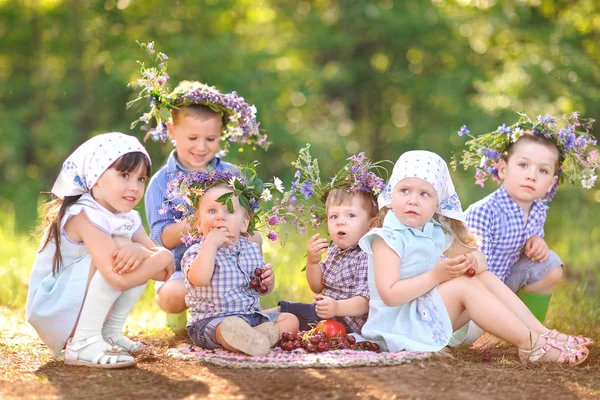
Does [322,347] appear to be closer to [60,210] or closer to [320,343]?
[320,343]

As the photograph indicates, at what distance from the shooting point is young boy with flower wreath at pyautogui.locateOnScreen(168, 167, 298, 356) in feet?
13.1

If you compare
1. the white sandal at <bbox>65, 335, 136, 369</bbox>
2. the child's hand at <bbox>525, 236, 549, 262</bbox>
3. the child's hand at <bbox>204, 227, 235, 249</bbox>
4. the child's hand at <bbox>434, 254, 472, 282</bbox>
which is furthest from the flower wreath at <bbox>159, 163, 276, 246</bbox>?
the child's hand at <bbox>525, 236, 549, 262</bbox>

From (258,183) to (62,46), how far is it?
8.70 m

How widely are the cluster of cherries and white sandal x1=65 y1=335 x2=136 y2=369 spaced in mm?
736

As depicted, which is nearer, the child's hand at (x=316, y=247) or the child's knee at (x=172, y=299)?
the child's hand at (x=316, y=247)

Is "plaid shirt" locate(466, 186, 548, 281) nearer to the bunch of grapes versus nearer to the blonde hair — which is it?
the blonde hair

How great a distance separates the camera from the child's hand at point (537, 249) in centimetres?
471

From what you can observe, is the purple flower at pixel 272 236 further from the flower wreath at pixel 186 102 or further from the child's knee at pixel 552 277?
the child's knee at pixel 552 277

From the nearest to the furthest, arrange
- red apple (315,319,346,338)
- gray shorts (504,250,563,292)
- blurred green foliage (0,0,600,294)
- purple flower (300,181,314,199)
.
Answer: red apple (315,319,346,338) < purple flower (300,181,314,199) < gray shorts (504,250,563,292) < blurred green foliage (0,0,600,294)

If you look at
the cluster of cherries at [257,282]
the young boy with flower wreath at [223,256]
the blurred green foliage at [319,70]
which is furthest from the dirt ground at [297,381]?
the blurred green foliage at [319,70]

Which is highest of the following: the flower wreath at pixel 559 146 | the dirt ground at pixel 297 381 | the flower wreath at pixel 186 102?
the flower wreath at pixel 186 102

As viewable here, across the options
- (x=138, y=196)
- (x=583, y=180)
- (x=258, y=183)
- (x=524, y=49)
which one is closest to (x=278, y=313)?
(x=258, y=183)

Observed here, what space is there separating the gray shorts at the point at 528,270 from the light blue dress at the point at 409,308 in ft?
3.10

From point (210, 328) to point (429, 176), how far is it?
1374 millimetres
